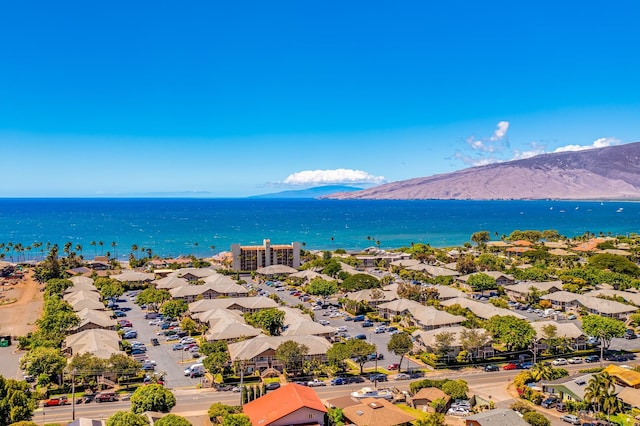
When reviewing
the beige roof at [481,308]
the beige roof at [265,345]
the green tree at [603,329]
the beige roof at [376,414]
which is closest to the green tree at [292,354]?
the beige roof at [265,345]

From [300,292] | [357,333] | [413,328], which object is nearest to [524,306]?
[413,328]

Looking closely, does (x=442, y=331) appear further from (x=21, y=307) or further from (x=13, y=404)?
(x=21, y=307)

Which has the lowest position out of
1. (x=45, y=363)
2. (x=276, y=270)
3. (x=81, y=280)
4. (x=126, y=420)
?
(x=276, y=270)

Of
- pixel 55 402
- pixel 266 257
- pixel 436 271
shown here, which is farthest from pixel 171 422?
pixel 266 257

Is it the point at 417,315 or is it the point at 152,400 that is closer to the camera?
the point at 152,400

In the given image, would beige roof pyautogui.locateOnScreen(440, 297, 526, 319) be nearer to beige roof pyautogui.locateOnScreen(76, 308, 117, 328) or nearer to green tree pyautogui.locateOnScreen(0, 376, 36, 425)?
beige roof pyautogui.locateOnScreen(76, 308, 117, 328)

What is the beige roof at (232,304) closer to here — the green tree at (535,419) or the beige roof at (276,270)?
the beige roof at (276,270)

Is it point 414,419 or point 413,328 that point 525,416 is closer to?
point 414,419

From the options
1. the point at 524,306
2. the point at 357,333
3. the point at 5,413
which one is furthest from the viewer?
the point at 524,306
